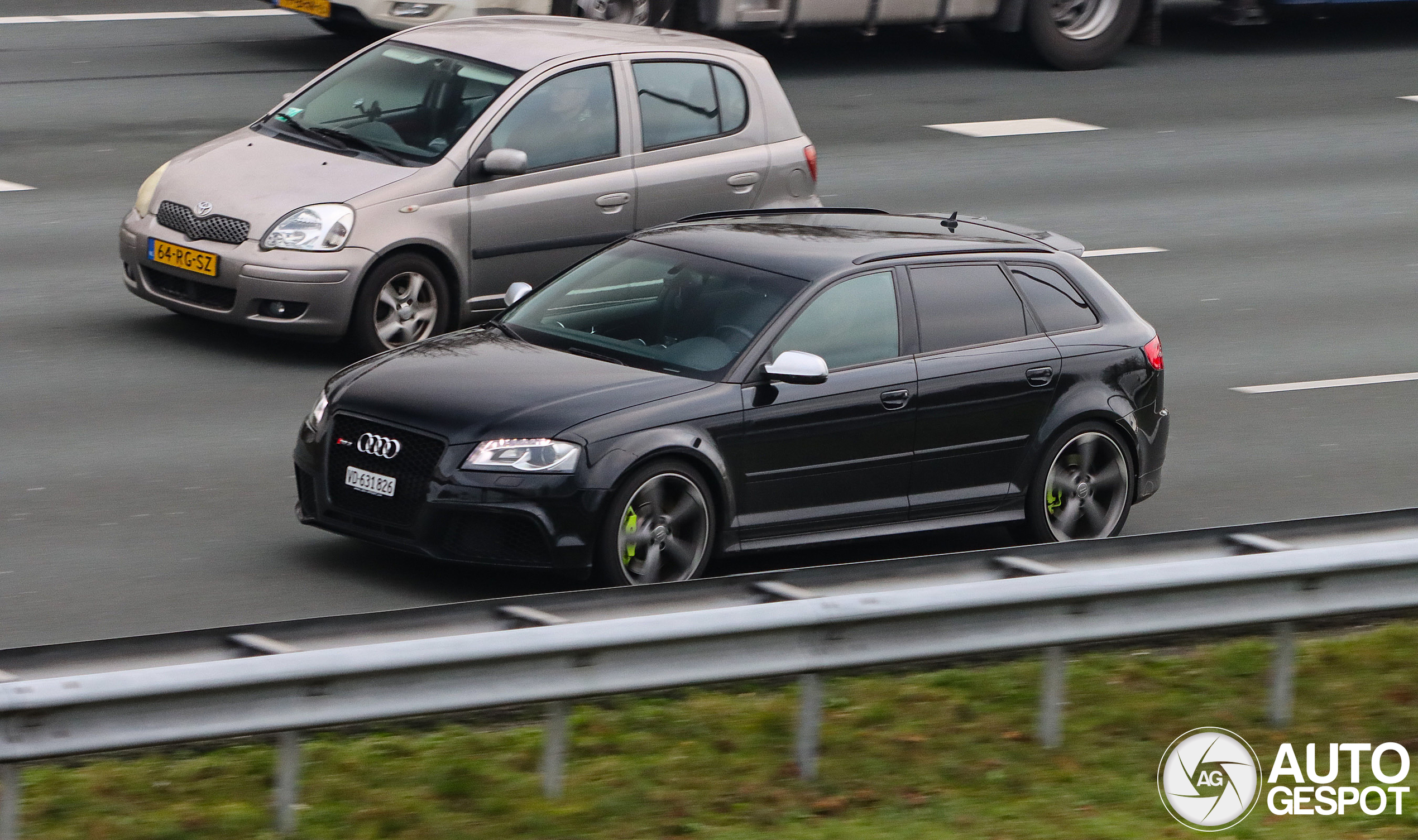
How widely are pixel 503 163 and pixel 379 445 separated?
3.99 metres

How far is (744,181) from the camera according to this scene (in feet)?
44.4

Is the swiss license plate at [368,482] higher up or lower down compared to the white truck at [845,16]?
lower down

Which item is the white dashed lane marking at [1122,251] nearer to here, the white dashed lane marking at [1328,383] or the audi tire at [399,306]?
the white dashed lane marking at [1328,383]

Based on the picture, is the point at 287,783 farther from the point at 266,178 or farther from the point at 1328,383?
the point at 1328,383

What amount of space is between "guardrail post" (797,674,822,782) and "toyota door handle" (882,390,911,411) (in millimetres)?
2943

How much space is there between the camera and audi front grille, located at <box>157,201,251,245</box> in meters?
12.2

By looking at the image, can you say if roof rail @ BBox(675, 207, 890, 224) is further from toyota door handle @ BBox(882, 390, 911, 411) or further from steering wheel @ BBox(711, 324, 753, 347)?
toyota door handle @ BBox(882, 390, 911, 411)

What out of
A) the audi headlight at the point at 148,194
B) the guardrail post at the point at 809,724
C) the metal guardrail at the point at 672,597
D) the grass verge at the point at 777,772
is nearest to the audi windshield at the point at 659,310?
the metal guardrail at the point at 672,597

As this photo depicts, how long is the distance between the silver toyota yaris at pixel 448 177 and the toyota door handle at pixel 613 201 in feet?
0.04

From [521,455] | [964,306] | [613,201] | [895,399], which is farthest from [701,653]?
[613,201]

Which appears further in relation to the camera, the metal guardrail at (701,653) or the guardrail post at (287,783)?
the guardrail post at (287,783)

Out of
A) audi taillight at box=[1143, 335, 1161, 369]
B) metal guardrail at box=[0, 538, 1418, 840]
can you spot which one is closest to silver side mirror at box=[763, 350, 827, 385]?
metal guardrail at box=[0, 538, 1418, 840]

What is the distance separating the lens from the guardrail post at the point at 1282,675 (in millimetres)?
7285

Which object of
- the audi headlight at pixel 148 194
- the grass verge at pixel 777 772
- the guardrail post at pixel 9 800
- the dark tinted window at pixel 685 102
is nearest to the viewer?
the guardrail post at pixel 9 800
